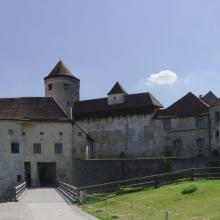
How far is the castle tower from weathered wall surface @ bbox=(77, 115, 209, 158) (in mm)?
4110

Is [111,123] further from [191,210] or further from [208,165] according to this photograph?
[191,210]

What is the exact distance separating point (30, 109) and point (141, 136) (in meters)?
16.7

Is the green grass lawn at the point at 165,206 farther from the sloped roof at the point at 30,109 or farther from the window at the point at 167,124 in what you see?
the window at the point at 167,124

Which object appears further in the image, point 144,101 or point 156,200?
point 144,101

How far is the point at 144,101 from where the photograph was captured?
6519cm

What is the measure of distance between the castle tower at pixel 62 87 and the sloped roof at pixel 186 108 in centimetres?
1443

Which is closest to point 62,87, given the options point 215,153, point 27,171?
point 27,171

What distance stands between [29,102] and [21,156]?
7.34 m

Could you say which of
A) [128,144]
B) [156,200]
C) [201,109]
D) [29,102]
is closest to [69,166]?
[29,102]

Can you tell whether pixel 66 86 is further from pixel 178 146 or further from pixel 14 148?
pixel 14 148

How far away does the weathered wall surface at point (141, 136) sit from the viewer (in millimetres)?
60125

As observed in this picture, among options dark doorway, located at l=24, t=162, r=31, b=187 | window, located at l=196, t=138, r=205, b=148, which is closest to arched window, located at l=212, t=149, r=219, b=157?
window, located at l=196, t=138, r=205, b=148

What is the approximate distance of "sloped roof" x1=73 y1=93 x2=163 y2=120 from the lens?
64562 mm

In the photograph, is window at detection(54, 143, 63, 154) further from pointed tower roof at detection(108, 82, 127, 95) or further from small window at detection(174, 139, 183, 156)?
pointed tower roof at detection(108, 82, 127, 95)
